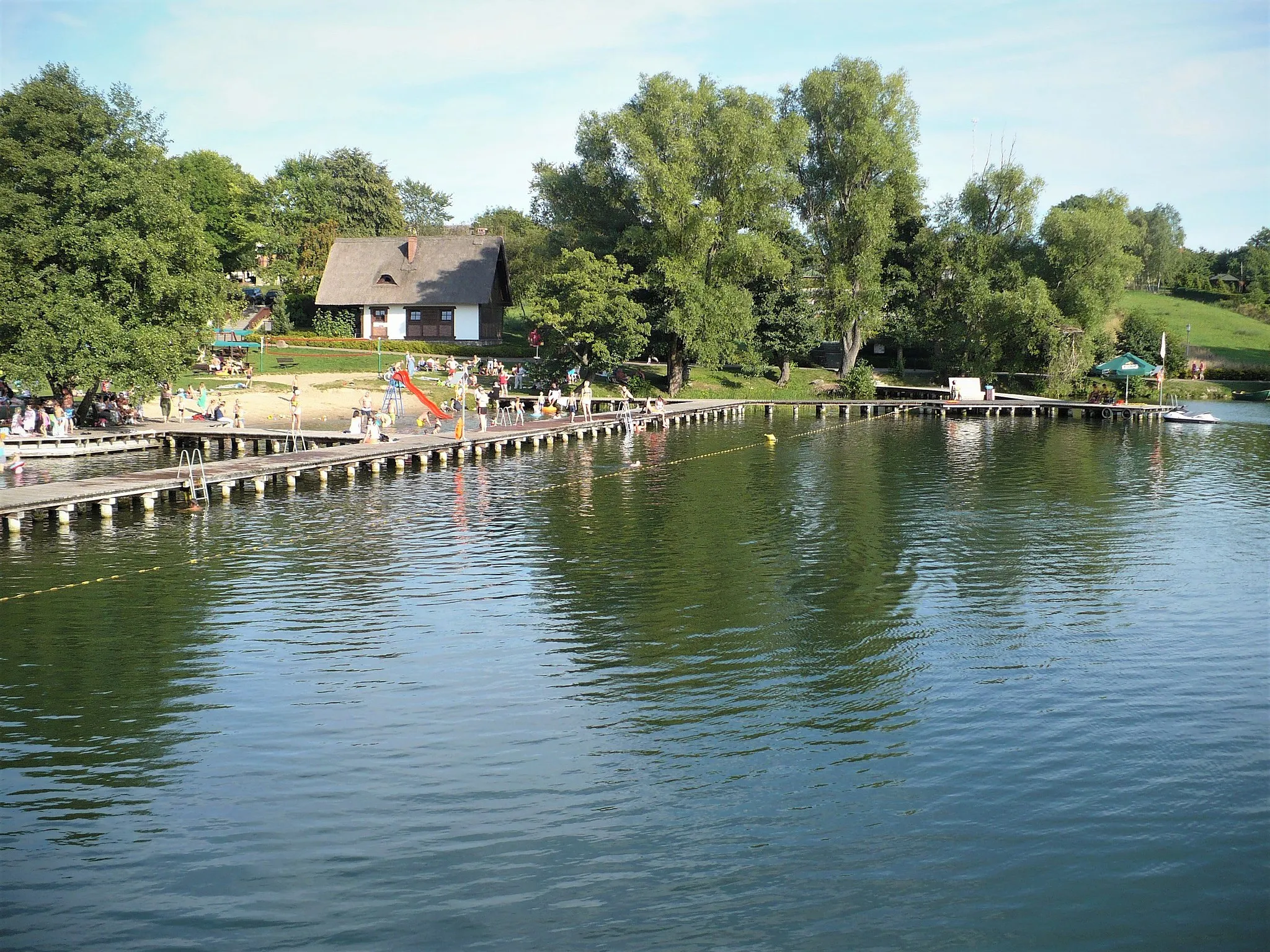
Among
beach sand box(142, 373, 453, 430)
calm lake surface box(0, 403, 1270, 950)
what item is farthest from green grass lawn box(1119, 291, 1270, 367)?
calm lake surface box(0, 403, 1270, 950)

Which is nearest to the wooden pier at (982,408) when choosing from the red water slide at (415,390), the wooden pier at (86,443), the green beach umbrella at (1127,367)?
the green beach umbrella at (1127,367)

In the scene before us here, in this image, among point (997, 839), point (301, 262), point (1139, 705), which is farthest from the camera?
point (301, 262)

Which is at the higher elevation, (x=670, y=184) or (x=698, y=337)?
(x=670, y=184)

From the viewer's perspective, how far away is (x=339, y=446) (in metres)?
43.6

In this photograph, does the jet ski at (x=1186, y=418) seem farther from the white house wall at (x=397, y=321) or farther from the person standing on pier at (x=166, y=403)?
the person standing on pier at (x=166, y=403)

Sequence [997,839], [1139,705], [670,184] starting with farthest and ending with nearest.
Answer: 1. [670,184]
2. [1139,705]
3. [997,839]

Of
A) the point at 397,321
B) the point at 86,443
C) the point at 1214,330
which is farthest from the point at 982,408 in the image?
the point at 86,443

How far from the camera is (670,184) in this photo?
221ft

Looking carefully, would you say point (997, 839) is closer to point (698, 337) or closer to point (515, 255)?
point (698, 337)

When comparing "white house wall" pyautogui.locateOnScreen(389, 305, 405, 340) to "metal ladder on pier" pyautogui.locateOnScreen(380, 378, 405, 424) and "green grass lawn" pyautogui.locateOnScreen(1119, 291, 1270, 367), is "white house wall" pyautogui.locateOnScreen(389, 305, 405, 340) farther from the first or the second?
"green grass lawn" pyautogui.locateOnScreen(1119, 291, 1270, 367)

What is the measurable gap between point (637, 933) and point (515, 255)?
96.6m

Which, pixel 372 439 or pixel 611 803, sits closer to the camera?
pixel 611 803

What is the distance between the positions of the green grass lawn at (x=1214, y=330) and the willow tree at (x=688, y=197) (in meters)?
35.8

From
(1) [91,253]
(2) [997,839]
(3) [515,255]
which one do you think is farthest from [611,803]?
(3) [515,255]
